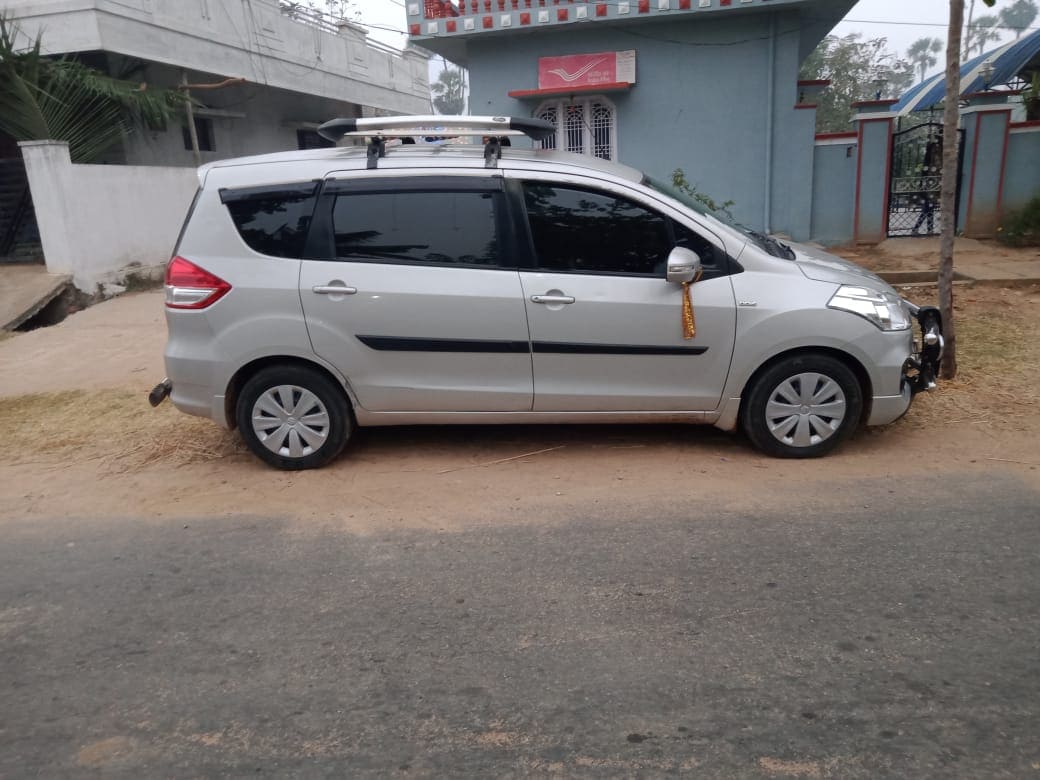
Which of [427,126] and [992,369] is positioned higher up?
[427,126]

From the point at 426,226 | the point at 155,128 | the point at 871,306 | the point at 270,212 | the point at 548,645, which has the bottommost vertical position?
the point at 548,645

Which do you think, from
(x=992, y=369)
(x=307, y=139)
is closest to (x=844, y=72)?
(x=307, y=139)

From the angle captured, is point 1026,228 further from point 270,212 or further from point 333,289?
point 270,212

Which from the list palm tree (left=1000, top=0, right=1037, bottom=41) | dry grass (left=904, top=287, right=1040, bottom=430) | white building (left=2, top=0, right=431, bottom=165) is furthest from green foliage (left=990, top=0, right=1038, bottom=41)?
dry grass (left=904, top=287, right=1040, bottom=430)

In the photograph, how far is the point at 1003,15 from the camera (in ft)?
262

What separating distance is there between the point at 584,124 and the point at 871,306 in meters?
9.86

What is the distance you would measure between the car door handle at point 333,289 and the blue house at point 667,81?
31.2 feet

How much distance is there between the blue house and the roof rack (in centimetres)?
854

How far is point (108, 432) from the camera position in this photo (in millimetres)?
6168

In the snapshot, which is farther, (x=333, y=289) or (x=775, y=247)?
(x=775, y=247)

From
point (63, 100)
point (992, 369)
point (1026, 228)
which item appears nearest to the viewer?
point (992, 369)

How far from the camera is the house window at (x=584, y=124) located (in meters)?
13.7

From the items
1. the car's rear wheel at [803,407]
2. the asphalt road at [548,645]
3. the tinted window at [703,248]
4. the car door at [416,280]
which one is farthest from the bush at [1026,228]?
the car door at [416,280]

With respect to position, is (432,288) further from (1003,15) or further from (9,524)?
(1003,15)
